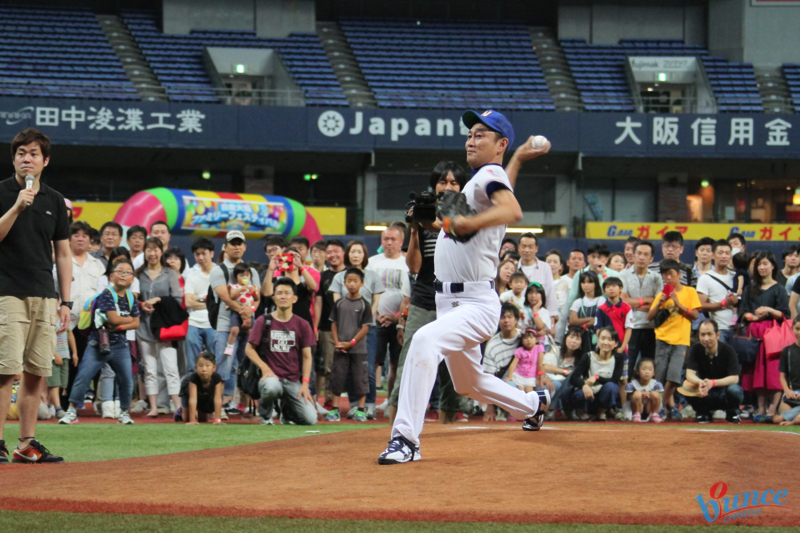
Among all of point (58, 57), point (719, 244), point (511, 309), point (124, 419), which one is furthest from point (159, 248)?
point (58, 57)

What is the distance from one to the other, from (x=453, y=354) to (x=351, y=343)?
486 cm

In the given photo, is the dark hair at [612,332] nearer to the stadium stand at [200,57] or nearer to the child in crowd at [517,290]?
the child in crowd at [517,290]

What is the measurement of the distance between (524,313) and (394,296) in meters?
1.60

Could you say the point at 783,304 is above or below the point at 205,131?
below

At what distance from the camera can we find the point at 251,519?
13.3 feet

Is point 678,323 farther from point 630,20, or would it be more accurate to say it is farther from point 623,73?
point 630,20

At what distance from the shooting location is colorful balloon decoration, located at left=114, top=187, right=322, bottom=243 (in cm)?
2181

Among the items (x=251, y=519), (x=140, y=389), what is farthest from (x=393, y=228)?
(x=251, y=519)

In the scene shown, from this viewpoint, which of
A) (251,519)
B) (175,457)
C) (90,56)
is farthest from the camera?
(90,56)

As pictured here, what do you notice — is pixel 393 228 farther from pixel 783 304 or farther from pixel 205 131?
pixel 205 131

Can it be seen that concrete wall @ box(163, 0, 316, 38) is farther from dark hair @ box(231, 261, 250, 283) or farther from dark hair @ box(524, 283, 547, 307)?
dark hair @ box(524, 283, 547, 307)

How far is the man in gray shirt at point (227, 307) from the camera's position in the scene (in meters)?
10.4

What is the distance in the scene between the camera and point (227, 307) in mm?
10602

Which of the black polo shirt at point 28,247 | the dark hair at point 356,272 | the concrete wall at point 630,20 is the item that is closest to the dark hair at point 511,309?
the dark hair at point 356,272
